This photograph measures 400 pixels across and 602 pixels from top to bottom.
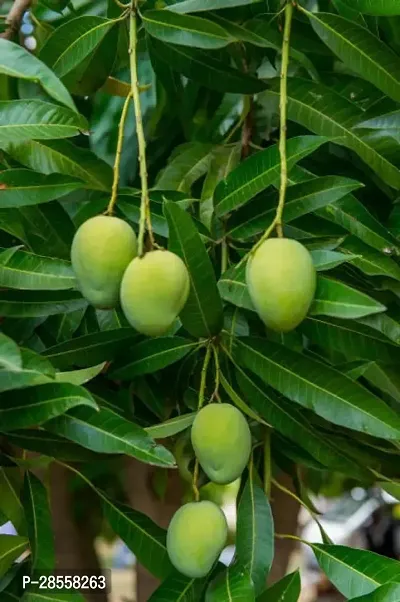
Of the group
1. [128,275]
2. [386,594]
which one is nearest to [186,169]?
[128,275]

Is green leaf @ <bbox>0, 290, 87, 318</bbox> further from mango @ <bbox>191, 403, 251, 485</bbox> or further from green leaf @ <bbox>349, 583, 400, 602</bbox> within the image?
green leaf @ <bbox>349, 583, 400, 602</bbox>

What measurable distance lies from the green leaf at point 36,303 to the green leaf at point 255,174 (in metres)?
0.15

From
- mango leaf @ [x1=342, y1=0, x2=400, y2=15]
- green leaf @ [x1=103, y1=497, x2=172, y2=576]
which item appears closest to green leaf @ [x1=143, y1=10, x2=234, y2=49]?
mango leaf @ [x1=342, y1=0, x2=400, y2=15]

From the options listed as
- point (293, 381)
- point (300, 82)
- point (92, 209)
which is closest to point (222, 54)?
point (300, 82)

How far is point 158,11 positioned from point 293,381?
0.33 meters

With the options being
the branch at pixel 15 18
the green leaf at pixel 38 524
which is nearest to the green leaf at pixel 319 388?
the green leaf at pixel 38 524

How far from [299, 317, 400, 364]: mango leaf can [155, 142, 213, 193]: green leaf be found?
0.20 meters

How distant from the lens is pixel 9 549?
69cm

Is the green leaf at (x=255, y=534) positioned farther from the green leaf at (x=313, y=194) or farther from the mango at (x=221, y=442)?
the green leaf at (x=313, y=194)

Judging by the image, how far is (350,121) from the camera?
0.71m

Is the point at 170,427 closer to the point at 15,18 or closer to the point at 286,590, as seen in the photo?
the point at 286,590

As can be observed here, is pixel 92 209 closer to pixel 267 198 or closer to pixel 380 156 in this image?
pixel 267 198

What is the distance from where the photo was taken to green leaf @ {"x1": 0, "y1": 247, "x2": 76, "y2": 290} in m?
0.60

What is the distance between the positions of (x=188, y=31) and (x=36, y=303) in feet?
0.86
